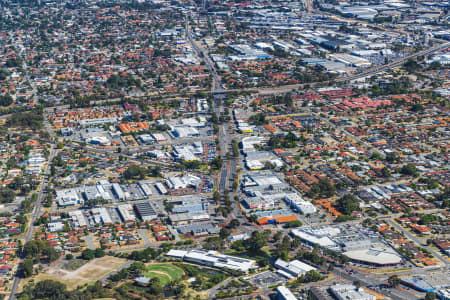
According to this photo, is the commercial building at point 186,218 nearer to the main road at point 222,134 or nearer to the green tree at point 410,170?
the main road at point 222,134

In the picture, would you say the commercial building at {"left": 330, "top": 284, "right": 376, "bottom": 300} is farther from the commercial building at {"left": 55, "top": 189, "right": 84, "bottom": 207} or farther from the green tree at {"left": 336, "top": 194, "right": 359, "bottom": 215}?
the commercial building at {"left": 55, "top": 189, "right": 84, "bottom": 207}

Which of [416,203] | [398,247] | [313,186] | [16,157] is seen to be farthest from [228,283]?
[16,157]

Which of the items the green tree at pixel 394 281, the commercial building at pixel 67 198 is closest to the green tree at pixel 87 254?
the commercial building at pixel 67 198

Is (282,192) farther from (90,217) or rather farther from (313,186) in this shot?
(90,217)

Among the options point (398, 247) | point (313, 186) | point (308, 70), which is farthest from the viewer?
point (308, 70)

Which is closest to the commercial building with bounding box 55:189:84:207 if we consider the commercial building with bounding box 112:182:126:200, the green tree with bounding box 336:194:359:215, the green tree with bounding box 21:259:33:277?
the commercial building with bounding box 112:182:126:200

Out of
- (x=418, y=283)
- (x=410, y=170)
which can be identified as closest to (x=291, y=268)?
(x=418, y=283)

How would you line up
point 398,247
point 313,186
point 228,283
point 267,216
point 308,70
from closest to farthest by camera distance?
point 228,283, point 398,247, point 267,216, point 313,186, point 308,70
